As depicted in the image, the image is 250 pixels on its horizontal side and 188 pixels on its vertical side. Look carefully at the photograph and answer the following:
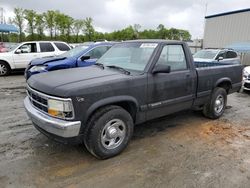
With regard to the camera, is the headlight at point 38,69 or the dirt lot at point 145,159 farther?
the headlight at point 38,69

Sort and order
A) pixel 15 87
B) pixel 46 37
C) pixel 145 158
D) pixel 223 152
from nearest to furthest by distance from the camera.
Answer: pixel 145 158, pixel 223 152, pixel 15 87, pixel 46 37

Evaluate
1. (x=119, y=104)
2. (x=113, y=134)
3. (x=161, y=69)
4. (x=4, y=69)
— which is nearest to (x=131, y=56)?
(x=161, y=69)

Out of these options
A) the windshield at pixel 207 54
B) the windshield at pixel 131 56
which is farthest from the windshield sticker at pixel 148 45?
the windshield at pixel 207 54

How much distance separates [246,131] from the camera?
489cm

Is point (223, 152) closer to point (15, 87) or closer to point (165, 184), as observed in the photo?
point (165, 184)

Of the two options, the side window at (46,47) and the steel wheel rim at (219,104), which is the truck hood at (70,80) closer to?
the steel wheel rim at (219,104)

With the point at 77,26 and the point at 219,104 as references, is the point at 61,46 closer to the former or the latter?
the point at 219,104

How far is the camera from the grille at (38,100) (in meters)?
3.38

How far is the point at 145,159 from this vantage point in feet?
12.0

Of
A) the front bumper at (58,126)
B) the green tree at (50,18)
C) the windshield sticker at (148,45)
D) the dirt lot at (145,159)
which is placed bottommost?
the dirt lot at (145,159)

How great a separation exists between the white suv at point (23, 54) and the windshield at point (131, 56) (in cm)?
862

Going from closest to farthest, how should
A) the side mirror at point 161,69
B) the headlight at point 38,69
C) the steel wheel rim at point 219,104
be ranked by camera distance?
the side mirror at point 161,69 < the steel wheel rim at point 219,104 < the headlight at point 38,69

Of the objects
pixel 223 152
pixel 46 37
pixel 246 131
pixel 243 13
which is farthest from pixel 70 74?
pixel 46 37

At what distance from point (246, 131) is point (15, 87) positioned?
26.3 feet
